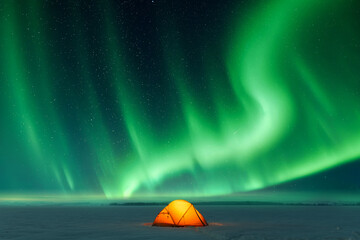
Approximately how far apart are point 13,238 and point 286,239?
1675 centimetres

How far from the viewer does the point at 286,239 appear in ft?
97.6

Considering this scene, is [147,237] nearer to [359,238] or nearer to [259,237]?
[259,237]

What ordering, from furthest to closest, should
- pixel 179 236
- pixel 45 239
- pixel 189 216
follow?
pixel 189 216
pixel 179 236
pixel 45 239

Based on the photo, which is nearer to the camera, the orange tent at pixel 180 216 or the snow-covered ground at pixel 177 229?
the snow-covered ground at pixel 177 229

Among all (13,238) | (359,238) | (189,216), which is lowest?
(359,238)

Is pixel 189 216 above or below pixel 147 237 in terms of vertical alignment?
above

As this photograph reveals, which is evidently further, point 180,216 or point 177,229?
point 180,216

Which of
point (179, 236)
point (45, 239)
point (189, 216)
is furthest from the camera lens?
point (189, 216)

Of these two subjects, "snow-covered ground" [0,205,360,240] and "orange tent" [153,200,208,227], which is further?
"orange tent" [153,200,208,227]

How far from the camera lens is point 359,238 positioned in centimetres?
2973

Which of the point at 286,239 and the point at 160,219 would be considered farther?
the point at 160,219

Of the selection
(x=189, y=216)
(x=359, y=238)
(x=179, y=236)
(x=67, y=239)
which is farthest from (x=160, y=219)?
(x=359, y=238)

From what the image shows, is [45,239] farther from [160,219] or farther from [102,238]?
[160,219]

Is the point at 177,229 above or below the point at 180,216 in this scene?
below
